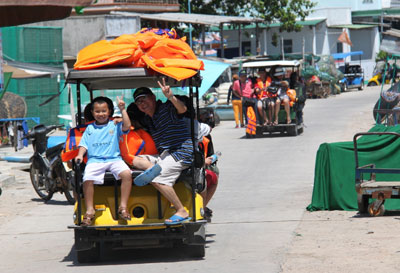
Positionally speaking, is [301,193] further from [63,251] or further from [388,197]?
[63,251]

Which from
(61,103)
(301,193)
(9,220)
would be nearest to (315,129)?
(61,103)

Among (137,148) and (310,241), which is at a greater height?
(137,148)

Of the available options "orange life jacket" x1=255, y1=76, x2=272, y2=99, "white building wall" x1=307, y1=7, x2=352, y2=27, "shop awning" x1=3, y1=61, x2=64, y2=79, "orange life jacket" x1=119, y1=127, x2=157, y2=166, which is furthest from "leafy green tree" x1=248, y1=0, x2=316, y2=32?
"orange life jacket" x1=119, y1=127, x2=157, y2=166

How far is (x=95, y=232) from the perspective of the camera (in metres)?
8.03

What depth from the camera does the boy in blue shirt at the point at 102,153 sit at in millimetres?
7977

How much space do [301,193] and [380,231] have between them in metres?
3.44

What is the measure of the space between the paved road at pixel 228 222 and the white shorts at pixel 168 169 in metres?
0.83

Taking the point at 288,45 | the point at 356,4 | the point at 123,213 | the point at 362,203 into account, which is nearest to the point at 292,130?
the point at 362,203

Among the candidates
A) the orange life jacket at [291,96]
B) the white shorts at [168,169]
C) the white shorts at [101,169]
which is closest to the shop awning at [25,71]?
the orange life jacket at [291,96]

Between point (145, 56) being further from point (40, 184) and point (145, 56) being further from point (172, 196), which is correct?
point (40, 184)

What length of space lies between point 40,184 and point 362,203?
17.5 ft

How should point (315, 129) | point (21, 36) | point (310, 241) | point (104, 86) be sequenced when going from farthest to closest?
point (21, 36) < point (315, 129) < point (104, 86) < point (310, 241)

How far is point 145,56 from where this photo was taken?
812cm

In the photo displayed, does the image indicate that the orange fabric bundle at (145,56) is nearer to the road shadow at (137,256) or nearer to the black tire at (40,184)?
the road shadow at (137,256)
